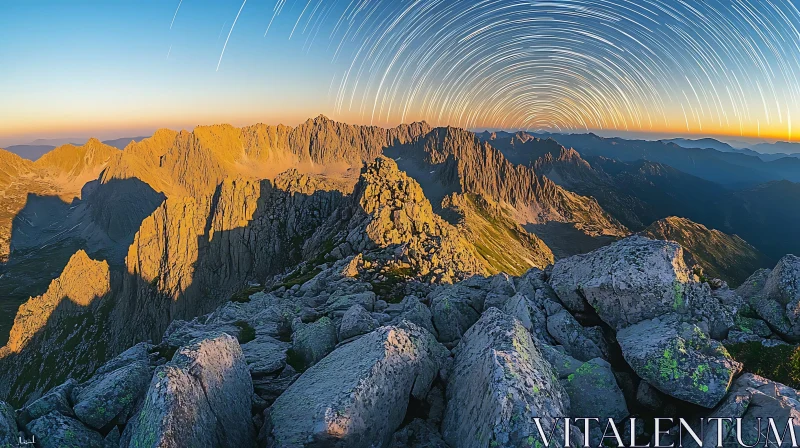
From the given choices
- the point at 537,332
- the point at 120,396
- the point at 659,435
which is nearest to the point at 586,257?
the point at 537,332

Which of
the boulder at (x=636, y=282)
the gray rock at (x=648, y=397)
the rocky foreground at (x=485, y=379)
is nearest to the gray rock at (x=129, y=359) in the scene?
the rocky foreground at (x=485, y=379)

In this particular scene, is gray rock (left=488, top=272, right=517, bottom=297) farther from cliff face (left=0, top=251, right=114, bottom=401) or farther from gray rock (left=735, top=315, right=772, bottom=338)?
cliff face (left=0, top=251, right=114, bottom=401)

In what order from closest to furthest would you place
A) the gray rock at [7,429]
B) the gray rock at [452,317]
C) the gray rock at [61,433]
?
the gray rock at [7,429]
the gray rock at [61,433]
the gray rock at [452,317]

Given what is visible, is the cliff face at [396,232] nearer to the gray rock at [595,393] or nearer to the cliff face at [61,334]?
the gray rock at [595,393]

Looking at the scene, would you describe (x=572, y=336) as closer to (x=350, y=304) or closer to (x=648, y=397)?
(x=648, y=397)

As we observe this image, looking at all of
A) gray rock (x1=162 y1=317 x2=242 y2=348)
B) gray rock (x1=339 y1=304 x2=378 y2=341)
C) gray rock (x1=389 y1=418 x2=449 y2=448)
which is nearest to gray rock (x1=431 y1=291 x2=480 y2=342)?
gray rock (x1=339 y1=304 x2=378 y2=341)

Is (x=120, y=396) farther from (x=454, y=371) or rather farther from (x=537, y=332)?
(x=537, y=332)

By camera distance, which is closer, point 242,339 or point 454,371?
point 454,371

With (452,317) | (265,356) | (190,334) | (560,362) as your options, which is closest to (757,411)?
(560,362)
